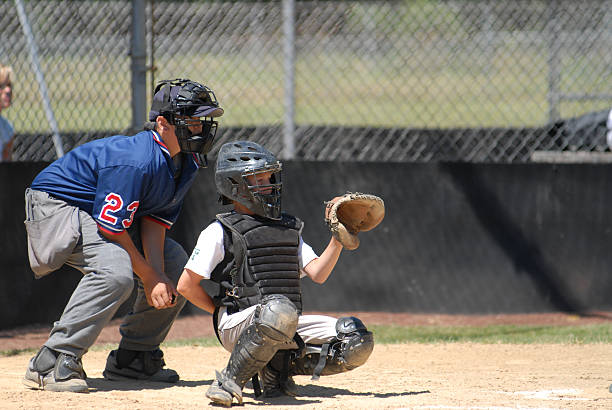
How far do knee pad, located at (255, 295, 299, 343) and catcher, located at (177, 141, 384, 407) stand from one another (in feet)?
0.22

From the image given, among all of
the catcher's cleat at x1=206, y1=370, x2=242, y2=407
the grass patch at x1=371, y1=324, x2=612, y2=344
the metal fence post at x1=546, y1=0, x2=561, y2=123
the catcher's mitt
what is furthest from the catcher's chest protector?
the metal fence post at x1=546, y1=0, x2=561, y2=123

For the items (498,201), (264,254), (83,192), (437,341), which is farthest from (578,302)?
(83,192)

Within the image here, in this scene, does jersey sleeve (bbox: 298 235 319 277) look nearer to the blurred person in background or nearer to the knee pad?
the knee pad

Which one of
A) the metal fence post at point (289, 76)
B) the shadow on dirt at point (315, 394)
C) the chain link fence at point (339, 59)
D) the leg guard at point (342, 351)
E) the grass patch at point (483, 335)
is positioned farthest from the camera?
the metal fence post at point (289, 76)

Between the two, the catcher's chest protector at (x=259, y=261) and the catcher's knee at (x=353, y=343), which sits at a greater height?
the catcher's chest protector at (x=259, y=261)

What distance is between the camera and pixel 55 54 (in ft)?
21.0

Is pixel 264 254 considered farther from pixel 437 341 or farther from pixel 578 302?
pixel 578 302

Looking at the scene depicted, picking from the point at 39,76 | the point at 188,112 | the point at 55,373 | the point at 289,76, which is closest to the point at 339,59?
the point at 289,76

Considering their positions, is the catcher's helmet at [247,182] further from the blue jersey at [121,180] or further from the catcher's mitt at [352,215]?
the blue jersey at [121,180]

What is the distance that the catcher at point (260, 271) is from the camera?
384 centimetres

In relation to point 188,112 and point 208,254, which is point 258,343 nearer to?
point 208,254

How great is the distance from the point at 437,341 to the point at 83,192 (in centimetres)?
283

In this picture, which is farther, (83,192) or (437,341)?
(437,341)

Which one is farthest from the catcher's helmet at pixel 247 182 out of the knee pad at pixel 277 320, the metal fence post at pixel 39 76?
the metal fence post at pixel 39 76
